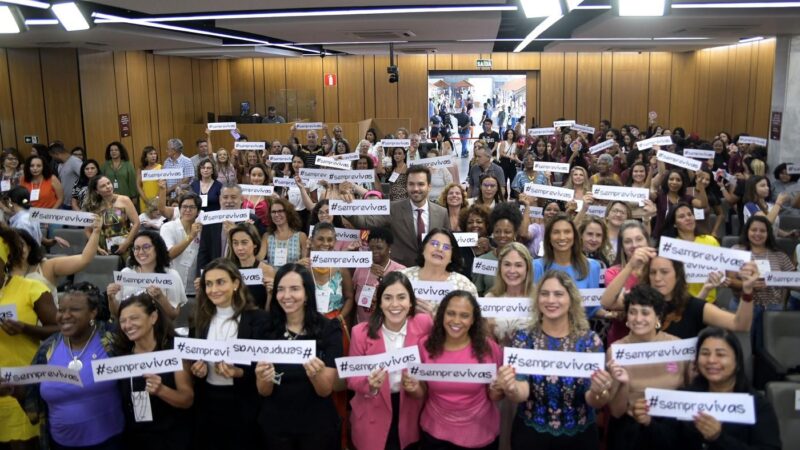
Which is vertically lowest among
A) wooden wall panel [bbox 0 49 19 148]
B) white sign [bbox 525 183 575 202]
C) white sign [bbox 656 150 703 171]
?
white sign [bbox 525 183 575 202]

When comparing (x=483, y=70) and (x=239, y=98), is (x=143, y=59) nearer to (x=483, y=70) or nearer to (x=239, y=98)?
(x=239, y=98)

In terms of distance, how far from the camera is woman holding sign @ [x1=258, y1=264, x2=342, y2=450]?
3.50 metres

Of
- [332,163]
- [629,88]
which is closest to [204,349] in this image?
[332,163]

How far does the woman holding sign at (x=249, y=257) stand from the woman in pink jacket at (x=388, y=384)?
1.50 metres

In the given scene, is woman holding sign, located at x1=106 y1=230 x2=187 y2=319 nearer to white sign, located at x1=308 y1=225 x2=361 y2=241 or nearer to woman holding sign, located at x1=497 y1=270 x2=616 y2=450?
white sign, located at x1=308 y1=225 x2=361 y2=241

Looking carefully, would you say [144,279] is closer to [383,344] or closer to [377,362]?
[383,344]

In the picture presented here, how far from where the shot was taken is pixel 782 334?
477 centimetres

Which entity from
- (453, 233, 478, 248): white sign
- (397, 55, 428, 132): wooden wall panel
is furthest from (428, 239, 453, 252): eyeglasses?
(397, 55, 428, 132): wooden wall panel

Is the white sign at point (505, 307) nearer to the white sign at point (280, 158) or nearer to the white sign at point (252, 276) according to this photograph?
the white sign at point (252, 276)

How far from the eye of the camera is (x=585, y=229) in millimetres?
5312

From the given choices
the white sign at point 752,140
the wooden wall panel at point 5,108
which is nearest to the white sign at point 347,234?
the white sign at point 752,140

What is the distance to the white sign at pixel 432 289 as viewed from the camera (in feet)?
13.8

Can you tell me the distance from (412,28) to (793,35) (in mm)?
6713

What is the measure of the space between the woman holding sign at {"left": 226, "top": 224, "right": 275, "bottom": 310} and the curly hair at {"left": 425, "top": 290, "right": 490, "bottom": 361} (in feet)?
5.93
